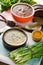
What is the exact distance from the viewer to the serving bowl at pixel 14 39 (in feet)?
3.90

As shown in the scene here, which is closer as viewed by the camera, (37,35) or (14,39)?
(14,39)

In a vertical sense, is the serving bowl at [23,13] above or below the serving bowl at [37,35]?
above

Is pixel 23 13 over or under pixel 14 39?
over

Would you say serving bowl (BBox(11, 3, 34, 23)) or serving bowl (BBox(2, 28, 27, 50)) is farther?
serving bowl (BBox(11, 3, 34, 23))

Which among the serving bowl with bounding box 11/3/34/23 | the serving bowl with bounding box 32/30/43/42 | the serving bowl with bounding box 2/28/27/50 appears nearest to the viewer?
the serving bowl with bounding box 2/28/27/50

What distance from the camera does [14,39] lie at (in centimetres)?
121

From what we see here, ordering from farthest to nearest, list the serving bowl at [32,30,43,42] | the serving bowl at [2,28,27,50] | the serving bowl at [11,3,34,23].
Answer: the serving bowl at [11,3,34,23] < the serving bowl at [32,30,43,42] < the serving bowl at [2,28,27,50]

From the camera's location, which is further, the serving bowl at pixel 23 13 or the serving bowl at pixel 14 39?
the serving bowl at pixel 23 13

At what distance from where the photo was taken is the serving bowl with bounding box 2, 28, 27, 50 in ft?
3.90

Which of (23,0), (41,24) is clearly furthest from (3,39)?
(23,0)

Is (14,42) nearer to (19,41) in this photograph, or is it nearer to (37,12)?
(19,41)

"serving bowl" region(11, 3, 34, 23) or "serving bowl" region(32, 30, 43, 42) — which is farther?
"serving bowl" region(11, 3, 34, 23)

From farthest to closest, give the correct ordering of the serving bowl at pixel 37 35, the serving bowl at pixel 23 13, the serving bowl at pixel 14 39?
1. the serving bowl at pixel 23 13
2. the serving bowl at pixel 37 35
3. the serving bowl at pixel 14 39

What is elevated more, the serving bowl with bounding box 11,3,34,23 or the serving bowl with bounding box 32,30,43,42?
the serving bowl with bounding box 11,3,34,23
